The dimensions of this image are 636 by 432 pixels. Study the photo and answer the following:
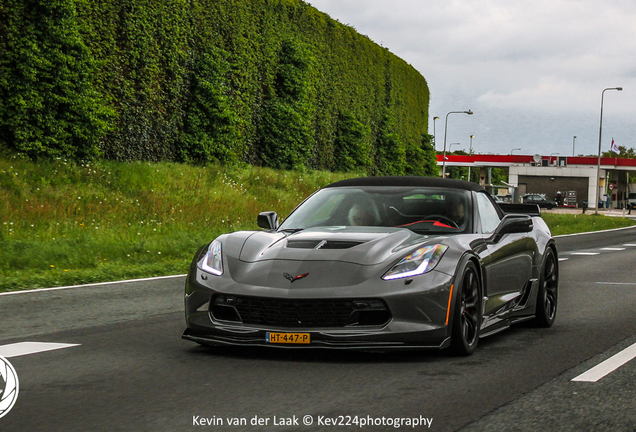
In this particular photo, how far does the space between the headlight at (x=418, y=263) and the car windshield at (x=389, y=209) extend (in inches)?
30.5

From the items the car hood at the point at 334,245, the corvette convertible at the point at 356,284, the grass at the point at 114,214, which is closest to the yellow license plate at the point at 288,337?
the corvette convertible at the point at 356,284

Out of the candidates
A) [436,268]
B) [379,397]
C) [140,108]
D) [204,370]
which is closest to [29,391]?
[204,370]

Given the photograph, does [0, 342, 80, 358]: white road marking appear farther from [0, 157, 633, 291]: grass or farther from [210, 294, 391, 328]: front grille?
[0, 157, 633, 291]: grass

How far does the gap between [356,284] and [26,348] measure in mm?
2557

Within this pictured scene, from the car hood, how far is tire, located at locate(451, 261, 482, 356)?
38cm

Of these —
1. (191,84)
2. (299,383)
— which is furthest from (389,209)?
(191,84)

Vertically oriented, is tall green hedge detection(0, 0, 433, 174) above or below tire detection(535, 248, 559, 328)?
above

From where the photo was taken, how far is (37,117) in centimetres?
2177

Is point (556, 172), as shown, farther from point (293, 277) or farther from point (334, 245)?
point (293, 277)

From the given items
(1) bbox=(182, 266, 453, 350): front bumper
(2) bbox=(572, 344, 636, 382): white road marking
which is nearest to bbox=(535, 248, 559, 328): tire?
(2) bbox=(572, 344, 636, 382): white road marking

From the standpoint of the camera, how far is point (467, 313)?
6500 mm

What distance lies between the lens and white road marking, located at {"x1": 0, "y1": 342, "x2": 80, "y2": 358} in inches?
253

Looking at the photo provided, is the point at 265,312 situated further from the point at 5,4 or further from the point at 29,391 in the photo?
the point at 5,4

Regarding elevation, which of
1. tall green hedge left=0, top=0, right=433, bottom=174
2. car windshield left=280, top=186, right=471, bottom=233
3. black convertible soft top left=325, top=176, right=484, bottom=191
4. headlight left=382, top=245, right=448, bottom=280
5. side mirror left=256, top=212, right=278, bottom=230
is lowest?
headlight left=382, top=245, right=448, bottom=280
